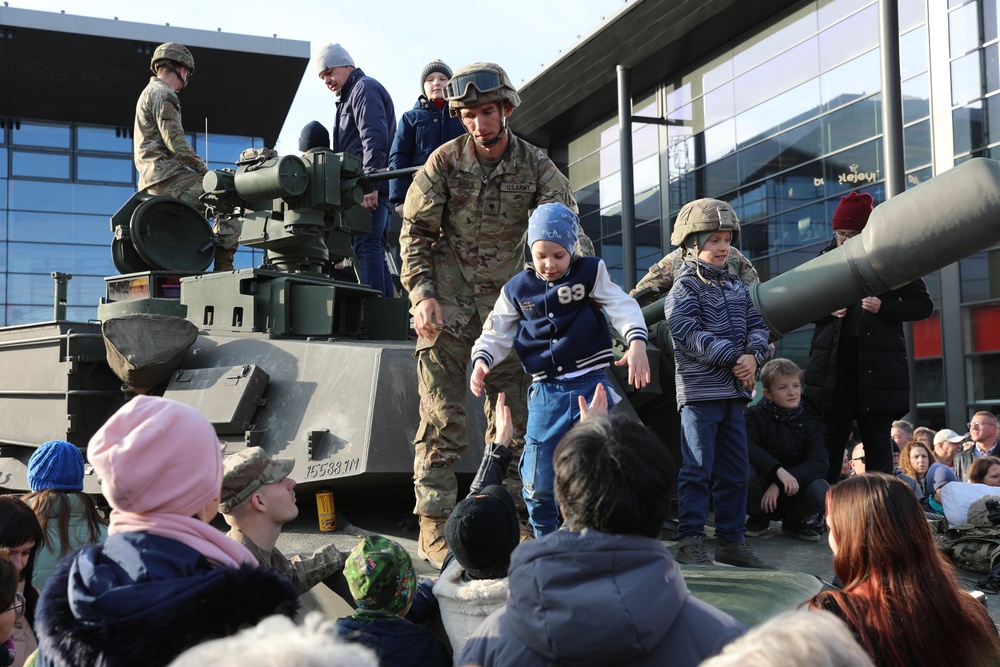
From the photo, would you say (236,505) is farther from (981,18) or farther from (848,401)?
(981,18)

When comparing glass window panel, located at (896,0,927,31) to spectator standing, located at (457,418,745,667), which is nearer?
spectator standing, located at (457,418,745,667)

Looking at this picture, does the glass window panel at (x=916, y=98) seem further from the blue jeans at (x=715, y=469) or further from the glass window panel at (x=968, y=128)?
the blue jeans at (x=715, y=469)

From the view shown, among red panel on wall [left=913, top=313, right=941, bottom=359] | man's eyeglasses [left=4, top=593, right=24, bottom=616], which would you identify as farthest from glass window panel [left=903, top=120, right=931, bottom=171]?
man's eyeglasses [left=4, top=593, right=24, bottom=616]

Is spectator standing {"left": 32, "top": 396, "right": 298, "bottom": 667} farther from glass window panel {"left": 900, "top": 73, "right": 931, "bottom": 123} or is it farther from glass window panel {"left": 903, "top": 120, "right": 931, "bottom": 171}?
glass window panel {"left": 900, "top": 73, "right": 931, "bottom": 123}

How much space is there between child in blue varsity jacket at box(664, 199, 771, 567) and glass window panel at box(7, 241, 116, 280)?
23.7 meters

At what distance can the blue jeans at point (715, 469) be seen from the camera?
13.7 feet

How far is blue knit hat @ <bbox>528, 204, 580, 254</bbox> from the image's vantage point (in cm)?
364

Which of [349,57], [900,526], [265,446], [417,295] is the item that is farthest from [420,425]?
[349,57]

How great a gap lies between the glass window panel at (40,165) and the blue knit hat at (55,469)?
24.2 m

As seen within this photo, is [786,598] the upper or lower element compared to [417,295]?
lower

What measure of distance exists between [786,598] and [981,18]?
13645 millimetres

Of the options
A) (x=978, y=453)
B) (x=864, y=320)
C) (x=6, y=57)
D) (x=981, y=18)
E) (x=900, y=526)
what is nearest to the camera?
(x=900, y=526)

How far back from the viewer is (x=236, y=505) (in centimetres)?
330

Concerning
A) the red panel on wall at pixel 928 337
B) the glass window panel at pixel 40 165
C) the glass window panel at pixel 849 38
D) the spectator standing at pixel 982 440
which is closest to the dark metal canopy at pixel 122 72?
the glass window panel at pixel 40 165
